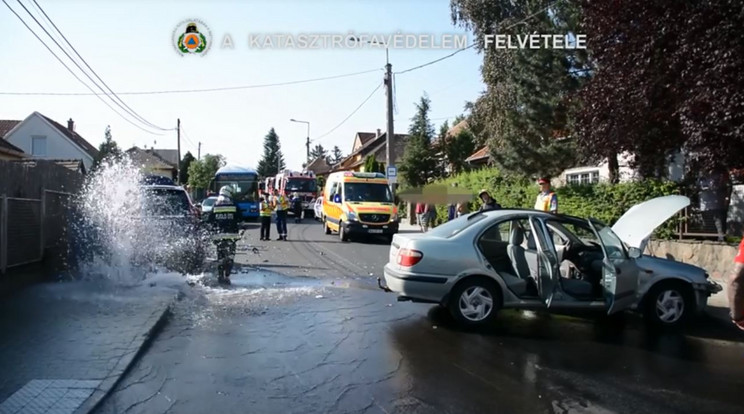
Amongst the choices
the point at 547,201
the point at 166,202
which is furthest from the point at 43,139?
the point at 547,201

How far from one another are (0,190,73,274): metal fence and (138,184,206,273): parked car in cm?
148

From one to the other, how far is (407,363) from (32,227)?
297 inches

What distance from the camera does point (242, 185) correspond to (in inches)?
1266

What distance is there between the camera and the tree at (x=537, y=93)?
1884 centimetres

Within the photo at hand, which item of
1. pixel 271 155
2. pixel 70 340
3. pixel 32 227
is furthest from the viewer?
pixel 271 155

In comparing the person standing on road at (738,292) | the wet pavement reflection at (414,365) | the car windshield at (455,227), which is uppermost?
the car windshield at (455,227)

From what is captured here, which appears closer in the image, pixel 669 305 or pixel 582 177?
pixel 669 305

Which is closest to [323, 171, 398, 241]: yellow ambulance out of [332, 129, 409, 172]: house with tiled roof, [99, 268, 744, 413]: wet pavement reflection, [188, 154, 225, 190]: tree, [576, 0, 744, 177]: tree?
[576, 0, 744, 177]: tree

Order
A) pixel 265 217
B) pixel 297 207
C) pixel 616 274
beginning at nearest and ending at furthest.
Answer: pixel 616 274
pixel 265 217
pixel 297 207

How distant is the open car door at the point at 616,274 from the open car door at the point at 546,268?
2.15 feet

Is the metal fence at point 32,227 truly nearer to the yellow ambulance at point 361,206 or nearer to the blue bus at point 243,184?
the yellow ambulance at point 361,206

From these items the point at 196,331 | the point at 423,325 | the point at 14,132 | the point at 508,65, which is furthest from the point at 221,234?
the point at 14,132

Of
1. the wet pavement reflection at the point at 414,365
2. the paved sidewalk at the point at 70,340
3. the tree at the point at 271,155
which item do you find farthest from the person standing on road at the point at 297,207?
the tree at the point at 271,155

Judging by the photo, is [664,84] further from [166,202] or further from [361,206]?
[361,206]
